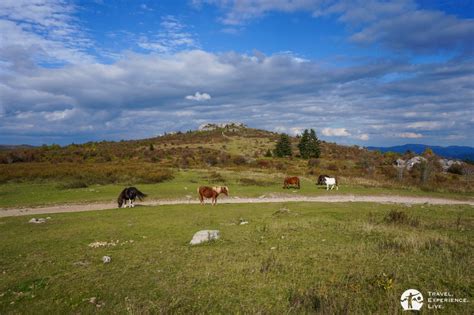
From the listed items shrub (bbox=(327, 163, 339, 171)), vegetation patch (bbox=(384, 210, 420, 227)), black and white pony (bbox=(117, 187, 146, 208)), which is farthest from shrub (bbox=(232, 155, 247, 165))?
vegetation patch (bbox=(384, 210, 420, 227))

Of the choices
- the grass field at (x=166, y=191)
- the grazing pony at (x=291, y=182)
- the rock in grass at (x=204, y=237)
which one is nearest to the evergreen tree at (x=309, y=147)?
the grass field at (x=166, y=191)

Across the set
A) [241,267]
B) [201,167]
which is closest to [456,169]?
[201,167]

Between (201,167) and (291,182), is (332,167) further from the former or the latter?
→ (291,182)

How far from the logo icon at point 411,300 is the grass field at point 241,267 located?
19cm

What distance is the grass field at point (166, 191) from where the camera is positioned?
28141 mm

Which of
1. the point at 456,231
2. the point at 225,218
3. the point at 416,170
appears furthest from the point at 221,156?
the point at 456,231

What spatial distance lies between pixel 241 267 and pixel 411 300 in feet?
15.1

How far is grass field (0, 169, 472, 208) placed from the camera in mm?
28141

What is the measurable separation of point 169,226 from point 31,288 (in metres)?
8.58

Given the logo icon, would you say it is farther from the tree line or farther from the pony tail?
the tree line

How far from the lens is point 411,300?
6871 mm

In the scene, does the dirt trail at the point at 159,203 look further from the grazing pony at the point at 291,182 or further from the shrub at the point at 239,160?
the shrub at the point at 239,160

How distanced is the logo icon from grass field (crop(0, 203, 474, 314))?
0.19m

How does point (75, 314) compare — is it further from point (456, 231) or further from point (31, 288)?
point (456, 231)
